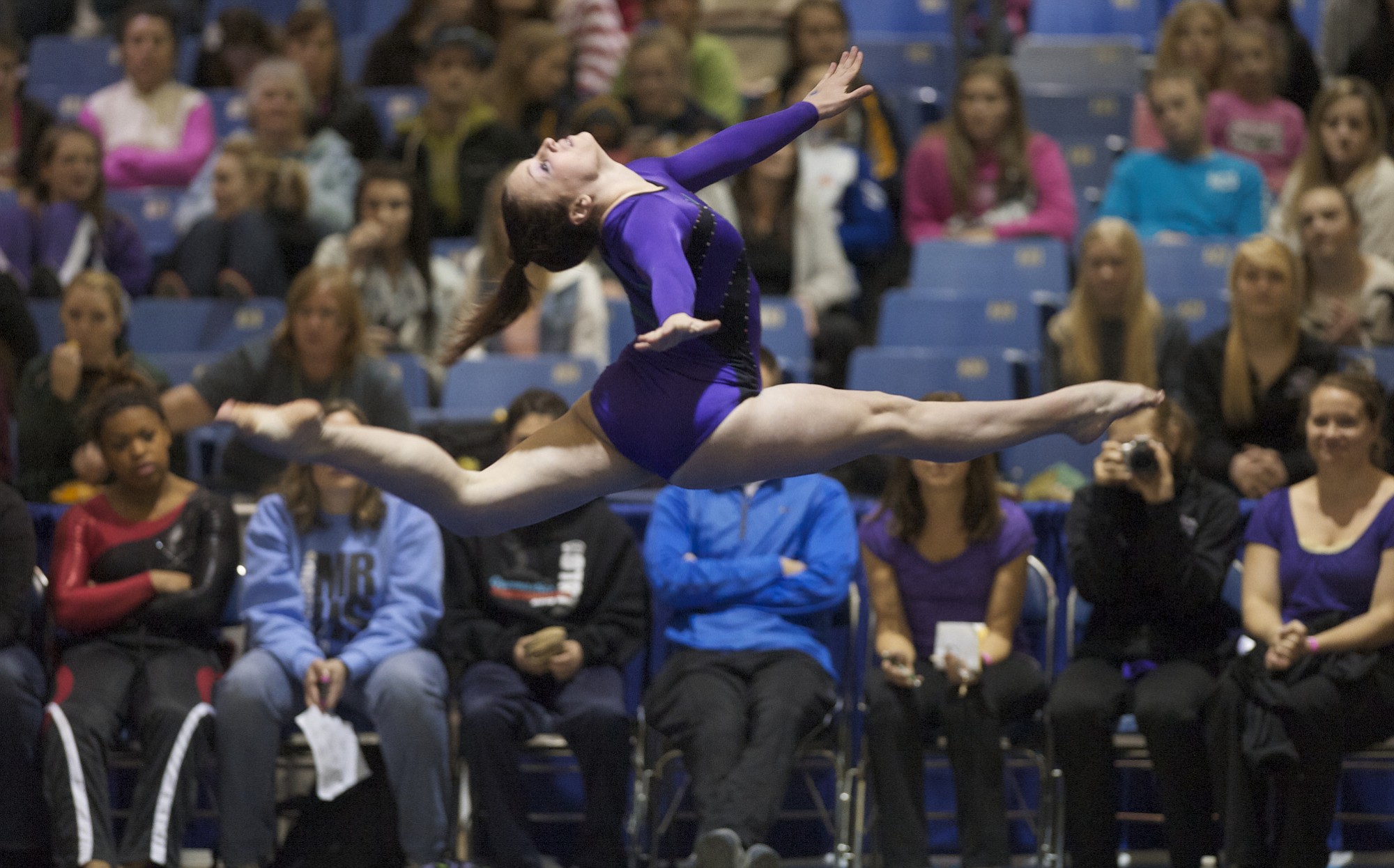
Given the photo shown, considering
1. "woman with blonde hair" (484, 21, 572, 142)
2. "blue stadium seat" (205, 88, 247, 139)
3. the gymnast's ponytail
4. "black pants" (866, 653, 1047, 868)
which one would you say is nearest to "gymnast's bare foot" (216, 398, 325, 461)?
the gymnast's ponytail

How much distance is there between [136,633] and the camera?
5.48m

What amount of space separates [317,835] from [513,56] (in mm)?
4258

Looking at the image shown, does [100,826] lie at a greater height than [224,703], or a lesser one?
lesser

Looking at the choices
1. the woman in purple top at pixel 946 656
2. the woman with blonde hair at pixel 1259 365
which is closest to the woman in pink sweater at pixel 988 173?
the woman with blonde hair at pixel 1259 365

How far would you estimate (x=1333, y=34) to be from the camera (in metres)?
8.33

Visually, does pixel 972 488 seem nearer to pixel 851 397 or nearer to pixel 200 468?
pixel 851 397

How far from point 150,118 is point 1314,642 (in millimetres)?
6200

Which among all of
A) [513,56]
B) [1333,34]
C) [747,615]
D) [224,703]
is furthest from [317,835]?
[1333,34]

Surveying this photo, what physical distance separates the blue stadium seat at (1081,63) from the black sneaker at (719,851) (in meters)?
5.27

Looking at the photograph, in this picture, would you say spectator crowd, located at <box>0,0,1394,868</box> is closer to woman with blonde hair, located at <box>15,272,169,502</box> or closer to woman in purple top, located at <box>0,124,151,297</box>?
woman with blonde hair, located at <box>15,272,169,502</box>

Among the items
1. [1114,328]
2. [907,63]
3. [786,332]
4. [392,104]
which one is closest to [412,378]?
[786,332]

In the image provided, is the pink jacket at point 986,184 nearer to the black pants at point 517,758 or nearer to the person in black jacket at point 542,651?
the person in black jacket at point 542,651

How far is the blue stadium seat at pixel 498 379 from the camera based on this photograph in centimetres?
666

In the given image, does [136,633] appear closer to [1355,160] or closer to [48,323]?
[48,323]
